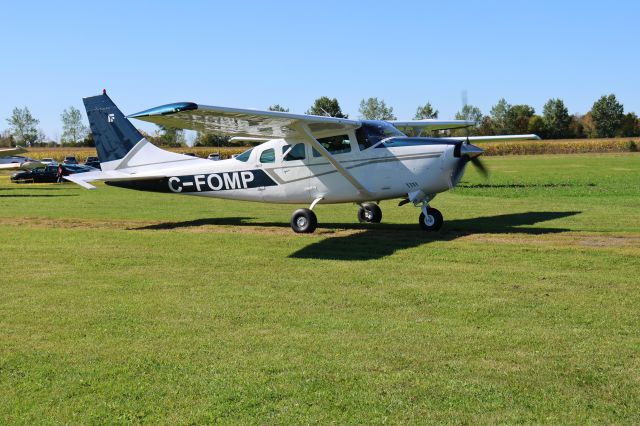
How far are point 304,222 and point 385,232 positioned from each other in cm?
188

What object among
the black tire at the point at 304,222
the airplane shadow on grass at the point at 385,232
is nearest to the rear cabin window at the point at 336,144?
the black tire at the point at 304,222

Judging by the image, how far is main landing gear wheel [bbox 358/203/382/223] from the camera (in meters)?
17.8

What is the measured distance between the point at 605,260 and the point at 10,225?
14.4 m

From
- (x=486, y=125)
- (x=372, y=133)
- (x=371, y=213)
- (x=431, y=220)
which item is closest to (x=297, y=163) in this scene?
(x=372, y=133)

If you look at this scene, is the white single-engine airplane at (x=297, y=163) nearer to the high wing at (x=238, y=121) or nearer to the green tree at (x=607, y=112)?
the high wing at (x=238, y=121)

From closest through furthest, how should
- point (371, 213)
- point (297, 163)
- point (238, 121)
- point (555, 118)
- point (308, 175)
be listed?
1. point (238, 121)
2. point (308, 175)
3. point (297, 163)
4. point (371, 213)
5. point (555, 118)

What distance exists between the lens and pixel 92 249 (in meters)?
13.1

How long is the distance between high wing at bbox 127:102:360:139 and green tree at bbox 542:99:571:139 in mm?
131316

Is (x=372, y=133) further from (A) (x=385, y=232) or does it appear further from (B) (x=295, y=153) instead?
(A) (x=385, y=232)

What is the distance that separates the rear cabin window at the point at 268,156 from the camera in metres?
16.8

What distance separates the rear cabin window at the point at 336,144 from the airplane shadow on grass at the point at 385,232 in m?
1.96

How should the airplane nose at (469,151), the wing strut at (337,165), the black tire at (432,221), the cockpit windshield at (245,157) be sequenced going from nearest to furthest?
the airplane nose at (469,151) → the wing strut at (337,165) → the black tire at (432,221) → the cockpit windshield at (245,157)

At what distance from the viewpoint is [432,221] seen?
15367mm

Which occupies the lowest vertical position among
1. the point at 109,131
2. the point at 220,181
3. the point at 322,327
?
the point at 322,327
